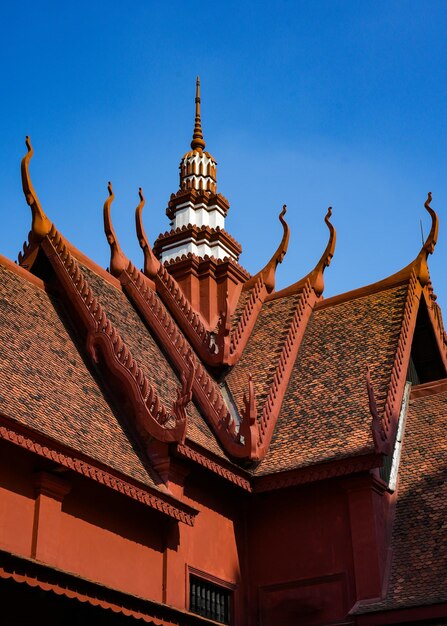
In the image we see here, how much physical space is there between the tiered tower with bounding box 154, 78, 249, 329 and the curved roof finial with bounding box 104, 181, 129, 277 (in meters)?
2.60

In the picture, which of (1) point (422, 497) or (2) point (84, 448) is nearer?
(2) point (84, 448)

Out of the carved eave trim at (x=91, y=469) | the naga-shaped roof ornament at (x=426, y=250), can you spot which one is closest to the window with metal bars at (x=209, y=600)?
the carved eave trim at (x=91, y=469)

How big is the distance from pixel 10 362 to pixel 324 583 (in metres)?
5.31

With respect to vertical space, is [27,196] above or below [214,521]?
above

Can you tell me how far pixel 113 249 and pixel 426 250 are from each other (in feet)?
19.4

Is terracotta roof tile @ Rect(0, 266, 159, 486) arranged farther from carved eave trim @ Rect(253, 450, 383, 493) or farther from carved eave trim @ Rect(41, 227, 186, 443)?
carved eave trim @ Rect(253, 450, 383, 493)

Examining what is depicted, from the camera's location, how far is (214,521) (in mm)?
14477

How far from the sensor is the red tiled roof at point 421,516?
13.1 metres

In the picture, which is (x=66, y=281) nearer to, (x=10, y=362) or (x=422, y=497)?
(x=10, y=362)

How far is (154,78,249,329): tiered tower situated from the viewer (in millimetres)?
21234

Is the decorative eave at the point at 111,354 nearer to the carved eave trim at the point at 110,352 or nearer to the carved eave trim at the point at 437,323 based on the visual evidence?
the carved eave trim at the point at 110,352

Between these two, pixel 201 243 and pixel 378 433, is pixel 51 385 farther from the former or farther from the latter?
pixel 201 243

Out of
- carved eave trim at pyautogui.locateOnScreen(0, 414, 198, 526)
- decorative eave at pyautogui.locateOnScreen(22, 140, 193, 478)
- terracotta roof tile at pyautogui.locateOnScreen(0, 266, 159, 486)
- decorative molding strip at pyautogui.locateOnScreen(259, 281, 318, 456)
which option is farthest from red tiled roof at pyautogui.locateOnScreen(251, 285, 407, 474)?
terracotta roof tile at pyautogui.locateOnScreen(0, 266, 159, 486)

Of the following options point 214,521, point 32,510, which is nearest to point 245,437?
point 214,521
